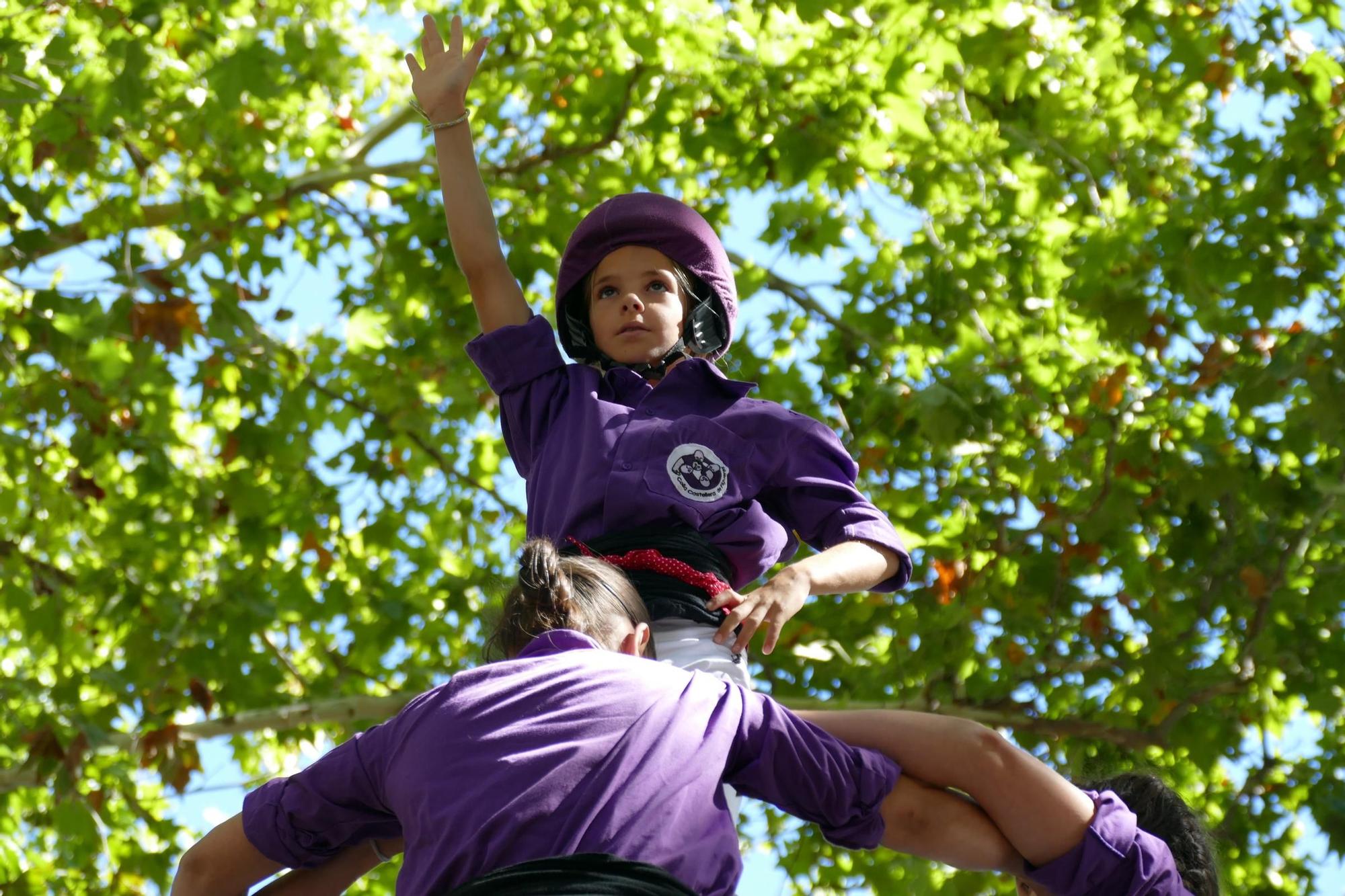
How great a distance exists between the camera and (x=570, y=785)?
2.28 m

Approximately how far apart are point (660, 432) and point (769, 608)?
0.50 metres

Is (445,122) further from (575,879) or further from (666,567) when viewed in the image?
(575,879)

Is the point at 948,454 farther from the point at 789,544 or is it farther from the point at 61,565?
the point at 61,565

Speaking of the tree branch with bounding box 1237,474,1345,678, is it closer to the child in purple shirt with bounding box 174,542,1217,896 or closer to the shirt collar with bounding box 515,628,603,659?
the child in purple shirt with bounding box 174,542,1217,896

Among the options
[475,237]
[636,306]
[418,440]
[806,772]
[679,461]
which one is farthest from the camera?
[418,440]

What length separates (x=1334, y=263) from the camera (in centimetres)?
626

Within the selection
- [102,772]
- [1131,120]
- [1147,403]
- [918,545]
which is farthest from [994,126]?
[102,772]

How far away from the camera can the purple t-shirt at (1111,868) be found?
2527mm

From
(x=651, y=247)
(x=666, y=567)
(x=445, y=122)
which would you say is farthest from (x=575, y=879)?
(x=445, y=122)

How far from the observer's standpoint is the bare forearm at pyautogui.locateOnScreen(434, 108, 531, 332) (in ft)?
10.9

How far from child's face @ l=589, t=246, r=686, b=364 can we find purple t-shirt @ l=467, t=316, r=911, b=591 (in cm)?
6

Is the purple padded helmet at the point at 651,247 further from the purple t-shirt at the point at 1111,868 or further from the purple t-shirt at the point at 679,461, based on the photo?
the purple t-shirt at the point at 1111,868

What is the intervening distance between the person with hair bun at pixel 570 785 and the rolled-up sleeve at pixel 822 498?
1.45 ft

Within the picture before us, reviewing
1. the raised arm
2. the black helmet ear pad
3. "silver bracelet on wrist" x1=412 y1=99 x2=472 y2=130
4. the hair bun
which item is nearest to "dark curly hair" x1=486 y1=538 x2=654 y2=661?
the hair bun
